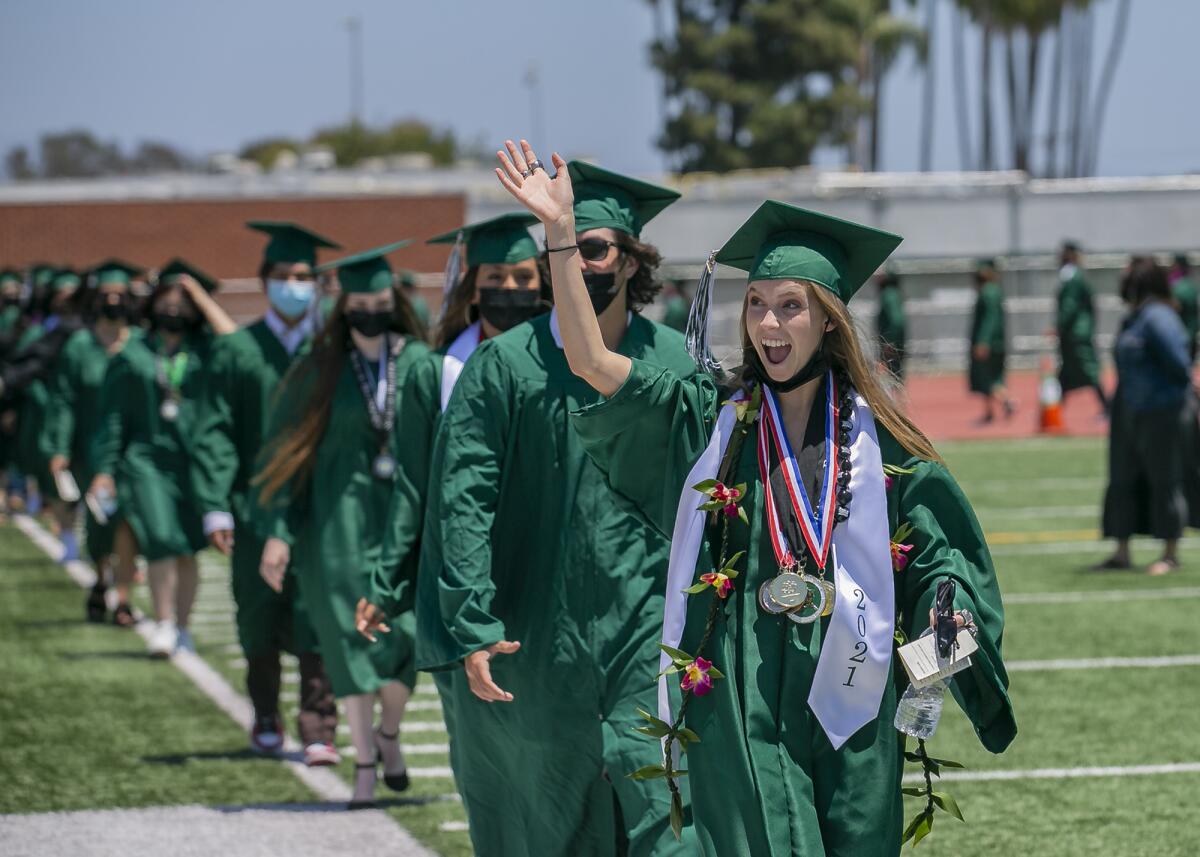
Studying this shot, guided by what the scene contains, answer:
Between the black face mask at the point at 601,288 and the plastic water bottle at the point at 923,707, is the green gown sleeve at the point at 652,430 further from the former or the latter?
the black face mask at the point at 601,288

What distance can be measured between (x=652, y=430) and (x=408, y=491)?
7.32 ft

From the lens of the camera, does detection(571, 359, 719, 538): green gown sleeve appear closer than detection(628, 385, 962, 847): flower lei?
No

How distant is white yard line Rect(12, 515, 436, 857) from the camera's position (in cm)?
815

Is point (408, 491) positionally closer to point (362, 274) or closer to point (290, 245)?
point (362, 274)

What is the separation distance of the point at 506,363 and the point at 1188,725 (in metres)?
4.83

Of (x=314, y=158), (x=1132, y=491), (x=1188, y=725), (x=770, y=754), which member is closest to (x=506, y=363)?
(x=770, y=754)

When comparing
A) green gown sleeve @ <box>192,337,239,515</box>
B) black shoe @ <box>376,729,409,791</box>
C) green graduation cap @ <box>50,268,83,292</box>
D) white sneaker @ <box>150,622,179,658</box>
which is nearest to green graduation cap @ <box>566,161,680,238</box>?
black shoe @ <box>376,729,409,791</box>

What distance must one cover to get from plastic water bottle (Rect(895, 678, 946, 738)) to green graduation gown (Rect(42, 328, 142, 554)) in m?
11.1

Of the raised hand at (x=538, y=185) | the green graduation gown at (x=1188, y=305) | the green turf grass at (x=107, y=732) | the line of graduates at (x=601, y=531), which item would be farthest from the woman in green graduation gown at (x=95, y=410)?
the green graduation gown at (x=1188, y=305)

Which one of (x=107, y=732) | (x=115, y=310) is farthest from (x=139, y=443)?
(x=107, y=732)

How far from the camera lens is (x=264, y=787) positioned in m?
8.41

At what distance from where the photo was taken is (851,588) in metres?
4.16

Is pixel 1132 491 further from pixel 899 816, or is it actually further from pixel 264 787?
pixel 899 816

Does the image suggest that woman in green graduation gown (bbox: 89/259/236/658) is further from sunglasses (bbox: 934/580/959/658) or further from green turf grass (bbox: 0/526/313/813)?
sunglasses (bbox: 934/580/959/658)
